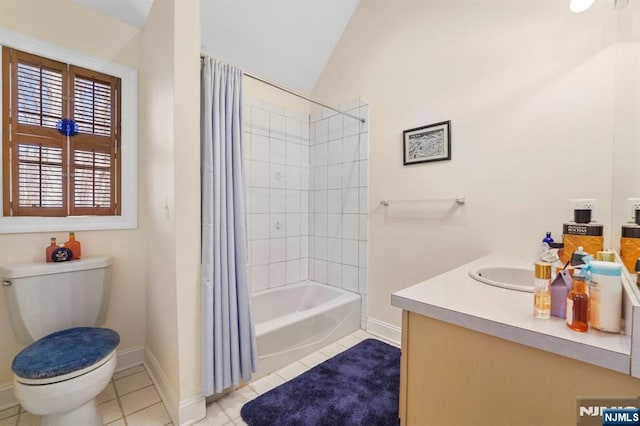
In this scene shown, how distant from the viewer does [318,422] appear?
4.46 ft

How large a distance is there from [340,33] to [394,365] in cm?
280

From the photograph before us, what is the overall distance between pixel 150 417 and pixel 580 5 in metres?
2.95

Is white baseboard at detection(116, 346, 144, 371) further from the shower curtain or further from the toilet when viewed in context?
the shower curtain

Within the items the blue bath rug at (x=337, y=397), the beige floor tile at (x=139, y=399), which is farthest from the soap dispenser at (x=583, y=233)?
the beige floor tile at (x=139, y=399)

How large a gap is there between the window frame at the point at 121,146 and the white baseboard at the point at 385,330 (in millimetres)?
2002

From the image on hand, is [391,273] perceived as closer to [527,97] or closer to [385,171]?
[385,171]

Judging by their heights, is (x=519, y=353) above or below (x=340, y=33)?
below

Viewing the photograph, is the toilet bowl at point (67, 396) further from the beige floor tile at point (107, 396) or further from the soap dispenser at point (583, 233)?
the soap dispenser at point (583, 233)

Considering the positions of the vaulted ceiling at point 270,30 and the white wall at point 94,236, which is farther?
the vaulted ceiling at point 270,30

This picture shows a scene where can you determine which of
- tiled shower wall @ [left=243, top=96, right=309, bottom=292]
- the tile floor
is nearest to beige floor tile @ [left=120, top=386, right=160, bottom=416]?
the tile floor

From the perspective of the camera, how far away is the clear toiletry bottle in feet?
2.33

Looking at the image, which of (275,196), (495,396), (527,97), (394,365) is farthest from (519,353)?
(275,196)

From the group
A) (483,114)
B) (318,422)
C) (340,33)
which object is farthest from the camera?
(340,33)

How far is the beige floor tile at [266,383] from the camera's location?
1615 mm
